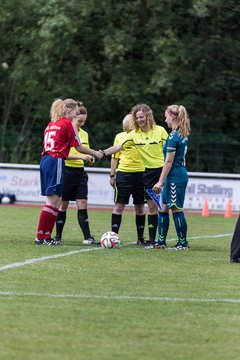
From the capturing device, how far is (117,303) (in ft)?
27.0

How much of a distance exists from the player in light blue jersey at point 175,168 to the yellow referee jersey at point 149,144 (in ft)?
2.05

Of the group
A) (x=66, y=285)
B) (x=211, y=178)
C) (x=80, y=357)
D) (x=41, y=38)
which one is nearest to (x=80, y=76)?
(x=41, y=38)

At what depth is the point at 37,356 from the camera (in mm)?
6164

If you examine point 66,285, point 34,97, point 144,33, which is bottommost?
point 66,285

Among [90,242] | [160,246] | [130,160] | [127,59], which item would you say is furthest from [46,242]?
[127,59]

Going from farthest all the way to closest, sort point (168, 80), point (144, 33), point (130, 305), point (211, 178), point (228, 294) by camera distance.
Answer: point (144, 33)
point (168, 80)
point (211, 178)
point (228, 294)
point (130, 305)

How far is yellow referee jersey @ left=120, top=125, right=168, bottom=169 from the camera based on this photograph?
537 inches

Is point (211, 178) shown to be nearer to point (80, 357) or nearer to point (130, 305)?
point (130, 305)

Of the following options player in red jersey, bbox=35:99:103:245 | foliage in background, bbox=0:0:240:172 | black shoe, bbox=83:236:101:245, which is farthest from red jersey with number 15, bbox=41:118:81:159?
foliage in background, bbox=0:0:240:172

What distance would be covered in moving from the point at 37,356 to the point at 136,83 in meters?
26.7

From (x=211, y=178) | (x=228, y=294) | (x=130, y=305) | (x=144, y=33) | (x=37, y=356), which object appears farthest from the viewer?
(x=144, y=33)

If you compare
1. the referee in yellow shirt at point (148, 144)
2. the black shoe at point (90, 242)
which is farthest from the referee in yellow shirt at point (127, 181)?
the black shoe at point (90, 242)

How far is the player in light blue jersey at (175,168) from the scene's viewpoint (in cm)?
1283

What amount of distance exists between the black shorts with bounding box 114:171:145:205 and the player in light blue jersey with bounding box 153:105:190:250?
2.82ft
